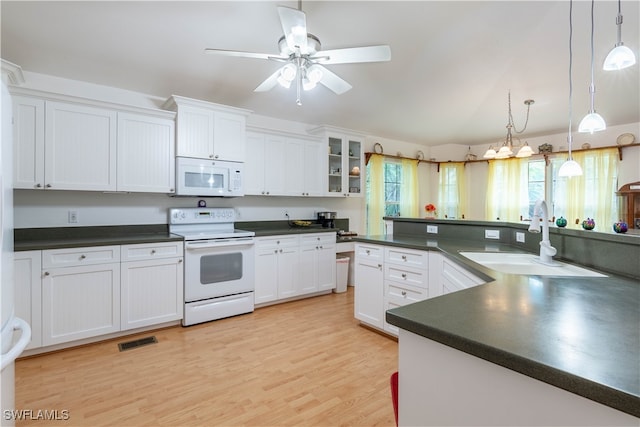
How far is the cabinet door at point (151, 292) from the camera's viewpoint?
2.79 m

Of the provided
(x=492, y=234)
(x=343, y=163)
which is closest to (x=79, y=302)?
(x=343, y=163)

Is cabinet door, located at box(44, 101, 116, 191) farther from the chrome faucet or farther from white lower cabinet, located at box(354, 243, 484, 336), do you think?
the chrome faucet

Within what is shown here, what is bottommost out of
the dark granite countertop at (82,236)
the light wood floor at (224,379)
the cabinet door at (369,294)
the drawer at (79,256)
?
the light wood floor at (224,379)

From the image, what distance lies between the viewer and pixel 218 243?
323cm

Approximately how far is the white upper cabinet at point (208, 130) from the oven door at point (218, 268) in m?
0.98

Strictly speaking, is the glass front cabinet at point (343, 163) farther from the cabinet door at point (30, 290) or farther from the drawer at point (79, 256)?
the cabinet door at point (30, 290)

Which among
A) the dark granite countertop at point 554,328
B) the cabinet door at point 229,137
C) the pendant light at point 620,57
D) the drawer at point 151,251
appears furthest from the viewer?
the cabinet door at point 229,137

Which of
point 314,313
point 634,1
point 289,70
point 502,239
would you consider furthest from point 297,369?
point 634,1

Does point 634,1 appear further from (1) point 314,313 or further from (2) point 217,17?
(1) point 314,313

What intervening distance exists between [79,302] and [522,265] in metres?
3.37

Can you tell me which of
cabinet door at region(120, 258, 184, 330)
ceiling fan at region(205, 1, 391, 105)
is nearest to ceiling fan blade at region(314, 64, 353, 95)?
ceiling fan at region(205, 1, 391, 105)

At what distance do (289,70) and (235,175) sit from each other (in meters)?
1.71

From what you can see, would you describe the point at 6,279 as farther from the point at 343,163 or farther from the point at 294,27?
the point at 343,163

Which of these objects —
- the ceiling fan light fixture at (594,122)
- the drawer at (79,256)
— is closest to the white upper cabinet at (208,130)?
the drawer at (79,256)
